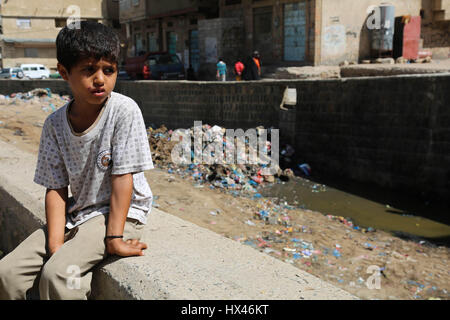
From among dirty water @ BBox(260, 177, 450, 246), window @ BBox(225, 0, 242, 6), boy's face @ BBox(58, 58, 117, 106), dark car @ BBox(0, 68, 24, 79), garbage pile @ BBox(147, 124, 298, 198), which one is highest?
window @ BBox(225, 0, 242, 6)

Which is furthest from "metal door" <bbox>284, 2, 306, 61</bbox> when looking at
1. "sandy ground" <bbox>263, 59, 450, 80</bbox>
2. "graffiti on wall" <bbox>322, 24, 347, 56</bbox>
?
"sandy ground" <bbox>263, 59, 450, 80</bbox>

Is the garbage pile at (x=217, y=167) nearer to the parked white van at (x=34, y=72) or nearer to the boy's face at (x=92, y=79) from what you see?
the boy's face at (x=92, y=79)

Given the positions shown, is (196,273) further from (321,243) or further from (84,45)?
(321,243)

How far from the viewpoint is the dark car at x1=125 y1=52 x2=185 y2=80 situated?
20.6 meters

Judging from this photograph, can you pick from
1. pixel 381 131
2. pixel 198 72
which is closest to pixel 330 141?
pixel 381 131

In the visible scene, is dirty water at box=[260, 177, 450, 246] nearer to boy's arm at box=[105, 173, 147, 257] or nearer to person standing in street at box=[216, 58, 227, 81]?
boy's arm at box=[105, 173, 147, 257]

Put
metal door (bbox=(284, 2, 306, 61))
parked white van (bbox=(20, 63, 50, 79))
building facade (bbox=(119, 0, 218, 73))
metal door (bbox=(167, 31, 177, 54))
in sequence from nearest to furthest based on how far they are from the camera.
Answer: metal door (bbox=(284, 2, 306, 61)), building facade (bbox=(119, 0, 218, 73)), metal door (bbox=(167, 31, 177, 54)), parked white van (bbox=(20, 63, 50, 79))

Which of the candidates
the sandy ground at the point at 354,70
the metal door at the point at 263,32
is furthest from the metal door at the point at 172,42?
the sandy ground at the point at 354,70

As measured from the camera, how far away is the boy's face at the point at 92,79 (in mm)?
1981

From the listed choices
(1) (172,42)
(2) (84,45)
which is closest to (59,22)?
(1) (172,42)

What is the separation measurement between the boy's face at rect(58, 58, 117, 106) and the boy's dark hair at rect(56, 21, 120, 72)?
0.08 ft

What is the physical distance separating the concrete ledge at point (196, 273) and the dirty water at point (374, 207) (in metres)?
4.89

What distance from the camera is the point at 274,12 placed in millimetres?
18484
